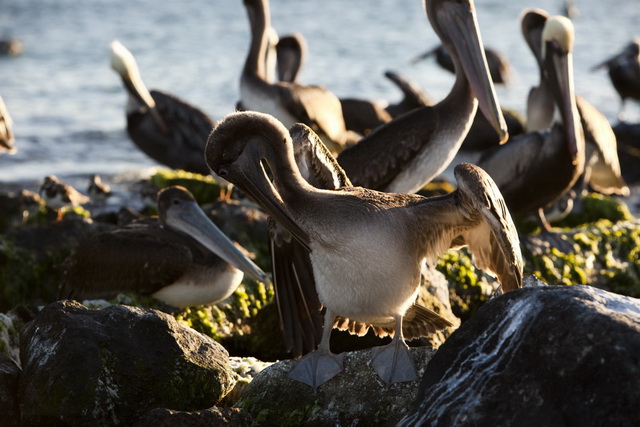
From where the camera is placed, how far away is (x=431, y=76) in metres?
20.2

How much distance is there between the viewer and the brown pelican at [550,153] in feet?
24.9

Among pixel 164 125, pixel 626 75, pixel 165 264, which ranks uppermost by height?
pixel 165 264

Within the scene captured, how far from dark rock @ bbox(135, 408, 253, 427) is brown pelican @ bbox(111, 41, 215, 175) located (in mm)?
6750

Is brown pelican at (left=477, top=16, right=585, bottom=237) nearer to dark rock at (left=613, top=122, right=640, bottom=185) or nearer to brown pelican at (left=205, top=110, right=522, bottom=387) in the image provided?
brown pelican at (left=205, top=110, right=522, bottom=387)

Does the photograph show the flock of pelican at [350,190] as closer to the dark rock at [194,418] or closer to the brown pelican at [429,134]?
the brown pelican at [429,134]

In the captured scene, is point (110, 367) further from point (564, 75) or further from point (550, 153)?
point (564, 75)

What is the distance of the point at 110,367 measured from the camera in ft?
13.3

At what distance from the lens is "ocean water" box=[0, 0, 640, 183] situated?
49.1ft

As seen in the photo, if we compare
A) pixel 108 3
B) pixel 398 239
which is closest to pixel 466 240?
pixel 398 239

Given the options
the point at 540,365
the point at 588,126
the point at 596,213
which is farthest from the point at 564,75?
the point at 540,365

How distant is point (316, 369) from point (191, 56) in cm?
1894

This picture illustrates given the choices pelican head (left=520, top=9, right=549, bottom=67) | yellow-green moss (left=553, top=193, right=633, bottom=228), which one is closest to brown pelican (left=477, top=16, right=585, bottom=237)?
yellow-green moss (left=553, top=193, right=633, bottom=228)

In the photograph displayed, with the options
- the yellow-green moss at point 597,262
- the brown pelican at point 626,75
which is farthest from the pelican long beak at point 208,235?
the brown pelican at point 626,75

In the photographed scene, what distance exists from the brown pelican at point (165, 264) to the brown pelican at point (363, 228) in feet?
5.63
